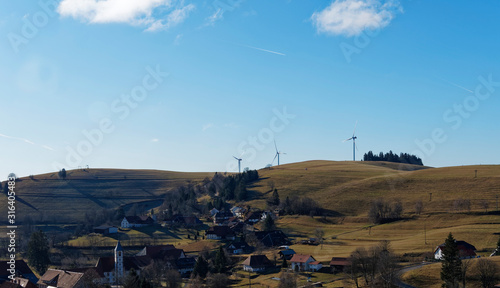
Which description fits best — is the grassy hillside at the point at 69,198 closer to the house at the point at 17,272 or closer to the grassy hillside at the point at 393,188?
the grassy hillside at the point at 393,188

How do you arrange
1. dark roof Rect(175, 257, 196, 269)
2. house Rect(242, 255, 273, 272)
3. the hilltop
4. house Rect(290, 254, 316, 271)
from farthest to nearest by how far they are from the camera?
the hilltop < dark roof Rect(175, 257, 196, 269) < house Rect(242, 255, 273, 272) < house Rect(290, 254, 316, 271)

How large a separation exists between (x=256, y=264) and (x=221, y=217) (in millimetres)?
56017

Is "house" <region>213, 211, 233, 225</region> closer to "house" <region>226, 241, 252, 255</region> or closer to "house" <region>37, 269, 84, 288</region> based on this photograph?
"house" <region>226, 241, 252, 255</region>

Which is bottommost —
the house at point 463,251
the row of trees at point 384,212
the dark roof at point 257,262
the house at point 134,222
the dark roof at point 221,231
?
the dark roof at point 257,262

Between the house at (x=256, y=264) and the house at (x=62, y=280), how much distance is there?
2627 centimetres

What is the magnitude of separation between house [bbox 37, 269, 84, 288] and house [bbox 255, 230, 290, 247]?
41789mm

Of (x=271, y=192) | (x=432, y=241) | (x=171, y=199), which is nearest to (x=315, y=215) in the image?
(x=271, y=192)

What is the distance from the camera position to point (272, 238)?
104 meters

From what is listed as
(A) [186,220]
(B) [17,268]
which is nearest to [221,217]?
(A) [186,220]

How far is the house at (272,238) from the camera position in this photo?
103 metres

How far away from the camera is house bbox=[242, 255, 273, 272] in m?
81.8

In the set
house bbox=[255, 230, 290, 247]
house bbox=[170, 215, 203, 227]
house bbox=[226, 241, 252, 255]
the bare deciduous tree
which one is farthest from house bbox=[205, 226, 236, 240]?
the bare deciduous tree

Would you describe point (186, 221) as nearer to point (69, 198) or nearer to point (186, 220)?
point (186, 220)

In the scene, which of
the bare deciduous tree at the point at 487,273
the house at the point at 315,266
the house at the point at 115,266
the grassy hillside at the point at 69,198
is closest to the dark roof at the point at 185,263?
the house at the point at 115,266
